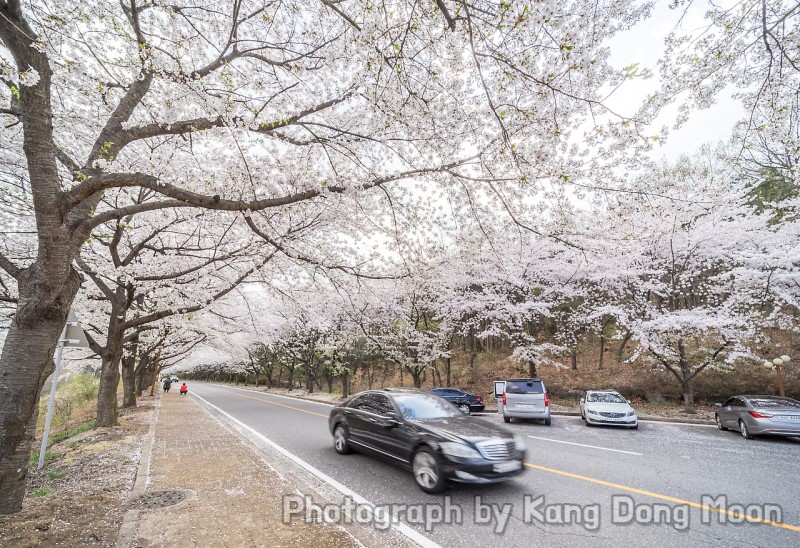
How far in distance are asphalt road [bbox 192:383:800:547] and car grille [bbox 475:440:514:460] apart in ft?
1.78

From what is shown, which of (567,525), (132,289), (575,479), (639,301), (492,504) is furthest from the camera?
(639,301)

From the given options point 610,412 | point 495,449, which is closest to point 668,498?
point 495,449

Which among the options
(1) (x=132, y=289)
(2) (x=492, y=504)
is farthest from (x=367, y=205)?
(1) (x=132, y=289)

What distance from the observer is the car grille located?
546 cm

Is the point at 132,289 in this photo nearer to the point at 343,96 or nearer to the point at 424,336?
the point at 343,96

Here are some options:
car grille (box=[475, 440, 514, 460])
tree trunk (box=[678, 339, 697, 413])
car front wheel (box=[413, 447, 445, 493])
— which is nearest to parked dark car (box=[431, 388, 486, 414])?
tree trunk (box=[678, 339, 697, 413])

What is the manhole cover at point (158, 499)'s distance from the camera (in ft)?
15.7

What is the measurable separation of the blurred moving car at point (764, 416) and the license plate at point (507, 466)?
9.78 meters

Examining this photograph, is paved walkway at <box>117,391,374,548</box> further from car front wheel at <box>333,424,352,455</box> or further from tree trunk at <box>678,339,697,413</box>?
tree trunk at <box>678,339,697,413</box>

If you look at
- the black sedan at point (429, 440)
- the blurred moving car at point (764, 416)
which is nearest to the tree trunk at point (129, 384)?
the black sedan at point (429, 440)

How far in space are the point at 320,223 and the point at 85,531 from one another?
654 cm

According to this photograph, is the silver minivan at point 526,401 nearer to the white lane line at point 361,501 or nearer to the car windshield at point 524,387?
the car windshield at point 524,387

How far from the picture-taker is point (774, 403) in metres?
10.7

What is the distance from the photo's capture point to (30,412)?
4.48 m
